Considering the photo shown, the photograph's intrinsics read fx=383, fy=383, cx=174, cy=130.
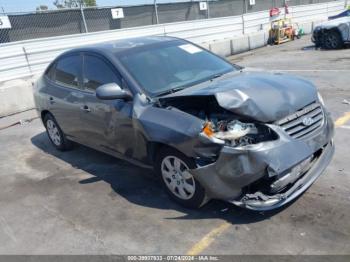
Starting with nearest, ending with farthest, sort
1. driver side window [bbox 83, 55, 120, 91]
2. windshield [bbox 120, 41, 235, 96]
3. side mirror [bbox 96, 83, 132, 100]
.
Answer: side mirror [bbox 96, 83, 132, 100] < windshield [bbox 120, 41, 235, 96] < driver side window [bbox 83, 55, 120, 91]

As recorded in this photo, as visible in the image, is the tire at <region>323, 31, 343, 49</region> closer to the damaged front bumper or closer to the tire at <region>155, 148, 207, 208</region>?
the damaged front bumper

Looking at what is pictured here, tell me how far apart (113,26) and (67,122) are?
10.2 m

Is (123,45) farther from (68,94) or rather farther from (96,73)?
(68,94)

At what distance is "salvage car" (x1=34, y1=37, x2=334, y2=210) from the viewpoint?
3.38 metres

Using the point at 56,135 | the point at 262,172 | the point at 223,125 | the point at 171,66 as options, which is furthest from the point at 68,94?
the point at 262,172

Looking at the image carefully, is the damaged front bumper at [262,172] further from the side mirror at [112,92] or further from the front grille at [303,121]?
the side mirror at [112,92]

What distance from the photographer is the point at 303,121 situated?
366cm

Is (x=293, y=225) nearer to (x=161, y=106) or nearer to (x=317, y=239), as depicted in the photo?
(x=317, y=239)

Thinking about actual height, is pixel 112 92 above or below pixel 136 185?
above

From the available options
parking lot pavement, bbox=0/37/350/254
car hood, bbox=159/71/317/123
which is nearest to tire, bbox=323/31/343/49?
parking lot pavement, bbox=0/37/350/254

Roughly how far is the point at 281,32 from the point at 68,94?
1588cm

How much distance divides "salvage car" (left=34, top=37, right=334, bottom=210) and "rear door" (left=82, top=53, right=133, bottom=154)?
1 cm

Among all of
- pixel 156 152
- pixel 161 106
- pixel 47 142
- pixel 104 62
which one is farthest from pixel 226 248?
pixel 47 142

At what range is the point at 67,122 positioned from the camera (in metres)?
5.73
